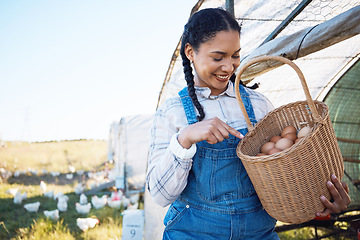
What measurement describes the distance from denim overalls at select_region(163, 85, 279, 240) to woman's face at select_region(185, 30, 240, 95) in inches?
6.8

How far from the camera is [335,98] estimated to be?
17.4ft

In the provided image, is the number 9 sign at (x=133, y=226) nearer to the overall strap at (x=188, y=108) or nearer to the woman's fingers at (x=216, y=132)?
the overall strap at (x=188, y=108)

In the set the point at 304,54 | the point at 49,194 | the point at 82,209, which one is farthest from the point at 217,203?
the point at 49,194

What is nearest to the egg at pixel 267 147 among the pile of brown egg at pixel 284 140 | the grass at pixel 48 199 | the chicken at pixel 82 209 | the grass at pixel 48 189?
the pile of brown egg at pixel 284 140

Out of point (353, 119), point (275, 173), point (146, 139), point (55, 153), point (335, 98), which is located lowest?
point (55, 153)

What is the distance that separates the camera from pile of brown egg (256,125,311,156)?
141 cm

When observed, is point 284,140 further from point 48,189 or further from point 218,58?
point 48,189

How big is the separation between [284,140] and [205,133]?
539 millimetres

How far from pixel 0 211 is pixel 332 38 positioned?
6.84m

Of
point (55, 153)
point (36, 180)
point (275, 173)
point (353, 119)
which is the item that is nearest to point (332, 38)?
point (275, 173)

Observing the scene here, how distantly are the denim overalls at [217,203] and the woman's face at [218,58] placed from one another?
172 millimetres

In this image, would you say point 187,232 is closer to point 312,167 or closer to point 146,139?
point 312,167

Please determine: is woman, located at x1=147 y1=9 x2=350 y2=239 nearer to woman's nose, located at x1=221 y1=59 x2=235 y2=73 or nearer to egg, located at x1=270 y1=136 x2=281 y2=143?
woman's nose, located at x1=221 y1=59 x2=235 y2=73

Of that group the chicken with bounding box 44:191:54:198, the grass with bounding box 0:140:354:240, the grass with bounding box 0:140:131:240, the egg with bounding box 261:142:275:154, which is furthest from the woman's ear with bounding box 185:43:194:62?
the chicken with bounding box 44:191:54:198
